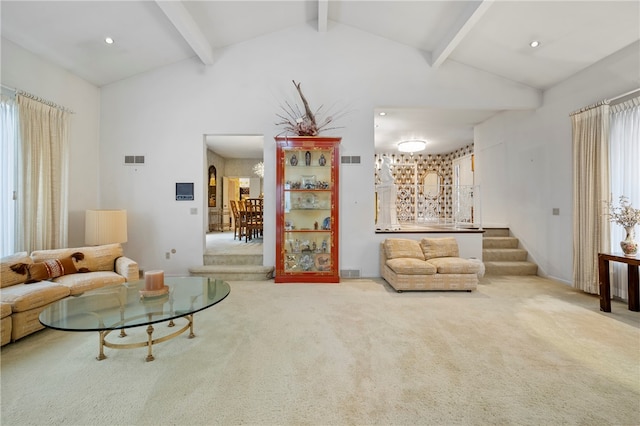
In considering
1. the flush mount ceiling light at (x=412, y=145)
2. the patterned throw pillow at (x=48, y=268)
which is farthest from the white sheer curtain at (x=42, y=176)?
the flush mount ceiling light at (x=412, y=145)

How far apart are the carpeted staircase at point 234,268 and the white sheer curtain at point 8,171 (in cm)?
214

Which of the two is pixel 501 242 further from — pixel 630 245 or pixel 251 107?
pixel 251 107

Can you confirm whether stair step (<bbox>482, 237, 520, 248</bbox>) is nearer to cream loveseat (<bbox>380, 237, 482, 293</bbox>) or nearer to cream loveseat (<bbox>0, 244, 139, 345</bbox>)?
cream loveseat (<bbox>380, 237, 482, 293</bbox>)

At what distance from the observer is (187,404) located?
5.65 ft

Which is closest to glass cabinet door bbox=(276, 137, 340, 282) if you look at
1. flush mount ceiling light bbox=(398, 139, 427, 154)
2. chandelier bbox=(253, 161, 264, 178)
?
flush mount ceiling light bbox=(398, 139, 427, 154)

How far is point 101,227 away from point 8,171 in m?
1.12

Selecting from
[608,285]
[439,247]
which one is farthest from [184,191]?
[608,285]

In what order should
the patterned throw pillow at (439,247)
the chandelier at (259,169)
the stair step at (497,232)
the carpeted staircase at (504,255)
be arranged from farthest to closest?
the chandelier at (259,169), the stair step at (497,232), the carpeted staircase at (504,255), the patterned throw pillow at (439,247)

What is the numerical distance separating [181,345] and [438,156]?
389 inches

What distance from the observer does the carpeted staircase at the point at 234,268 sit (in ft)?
15.1

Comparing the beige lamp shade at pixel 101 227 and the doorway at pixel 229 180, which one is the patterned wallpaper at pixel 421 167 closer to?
the doorway at pixel 229 180

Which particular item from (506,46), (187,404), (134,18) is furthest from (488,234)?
(134,18)

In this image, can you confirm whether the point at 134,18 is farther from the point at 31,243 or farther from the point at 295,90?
the point at 31,243

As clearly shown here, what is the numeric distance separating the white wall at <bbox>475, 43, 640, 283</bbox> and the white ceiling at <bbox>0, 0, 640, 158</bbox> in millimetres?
271
